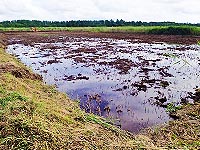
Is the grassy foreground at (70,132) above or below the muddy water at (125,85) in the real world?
above

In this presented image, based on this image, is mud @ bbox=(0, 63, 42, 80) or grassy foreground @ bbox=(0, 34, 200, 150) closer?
grassy foreground @ bbox=(0, 34, 200, 150)

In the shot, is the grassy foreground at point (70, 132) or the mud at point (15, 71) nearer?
the grassy foreground at point (70, 132)

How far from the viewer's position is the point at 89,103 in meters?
10.4

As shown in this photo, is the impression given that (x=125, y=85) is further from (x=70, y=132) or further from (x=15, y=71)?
(x=70, y=132)

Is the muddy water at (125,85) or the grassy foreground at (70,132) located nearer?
the grassy foreground at (70,132)

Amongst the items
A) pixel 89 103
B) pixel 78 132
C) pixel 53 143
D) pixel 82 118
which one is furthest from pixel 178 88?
pixel 53 143

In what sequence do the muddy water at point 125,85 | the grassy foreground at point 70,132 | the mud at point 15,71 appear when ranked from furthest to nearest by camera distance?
1. the mud at point 15,71
2. the muddy water at point 125,85
3. the grassy foreground at point 70,132

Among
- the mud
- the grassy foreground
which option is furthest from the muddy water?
the mud

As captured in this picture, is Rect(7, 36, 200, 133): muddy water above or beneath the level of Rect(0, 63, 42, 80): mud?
beneath

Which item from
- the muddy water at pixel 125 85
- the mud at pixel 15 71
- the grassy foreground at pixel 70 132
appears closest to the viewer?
the grassy foreground at pixel 70 132

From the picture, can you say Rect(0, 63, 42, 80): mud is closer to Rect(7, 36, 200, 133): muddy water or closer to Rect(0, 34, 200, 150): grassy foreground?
Rect(7, 36, 200, 133): muddy water

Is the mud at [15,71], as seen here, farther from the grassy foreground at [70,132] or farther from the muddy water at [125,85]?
the grassy foreground at [70,132]

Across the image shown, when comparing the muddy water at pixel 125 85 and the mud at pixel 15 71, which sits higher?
the mud at pixel 15 71

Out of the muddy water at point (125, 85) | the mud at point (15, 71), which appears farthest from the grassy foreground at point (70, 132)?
the mud at point (15, 71)
